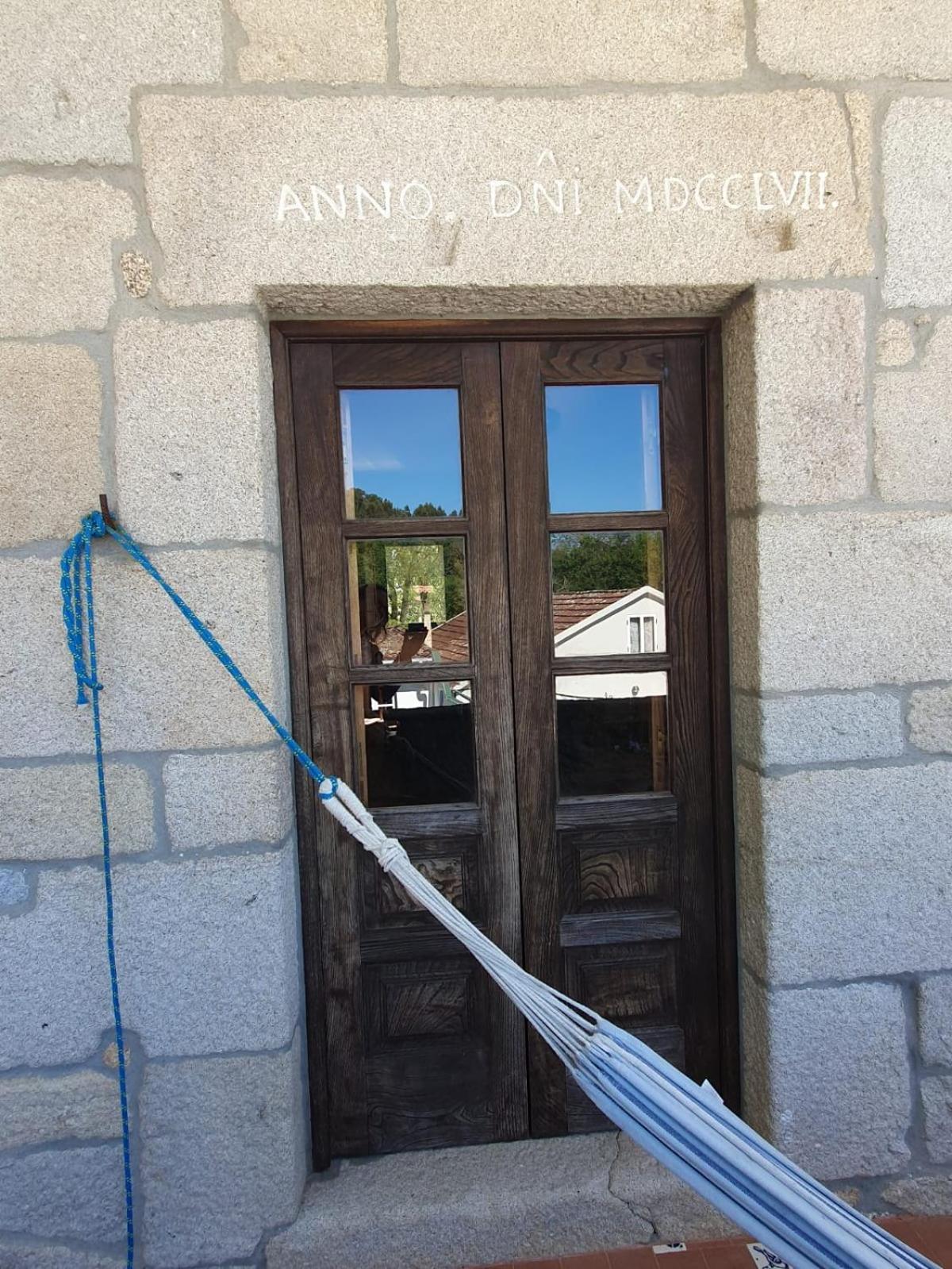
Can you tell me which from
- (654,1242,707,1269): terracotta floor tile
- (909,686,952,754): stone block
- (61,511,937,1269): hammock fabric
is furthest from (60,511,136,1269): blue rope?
(909,686,952,754): stone block

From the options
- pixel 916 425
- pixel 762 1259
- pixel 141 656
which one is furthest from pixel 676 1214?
pixel 916 425

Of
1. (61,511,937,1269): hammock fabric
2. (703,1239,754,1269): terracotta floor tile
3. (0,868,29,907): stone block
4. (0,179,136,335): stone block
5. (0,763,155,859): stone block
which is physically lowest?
(703,1239,754,1269): terracotta floor tile

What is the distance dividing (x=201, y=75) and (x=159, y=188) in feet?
0.84

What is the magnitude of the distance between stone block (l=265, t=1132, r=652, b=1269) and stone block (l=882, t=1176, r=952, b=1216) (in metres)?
0.61

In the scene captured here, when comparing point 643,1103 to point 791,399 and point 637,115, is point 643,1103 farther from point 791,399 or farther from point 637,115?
point 637,115

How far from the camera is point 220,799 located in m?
1.76

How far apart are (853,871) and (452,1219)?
1.25 meters

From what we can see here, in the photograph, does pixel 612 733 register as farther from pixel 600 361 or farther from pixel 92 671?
pixel 92 671

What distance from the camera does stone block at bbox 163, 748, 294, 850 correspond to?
175cm

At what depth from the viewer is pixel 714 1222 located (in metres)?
1.86

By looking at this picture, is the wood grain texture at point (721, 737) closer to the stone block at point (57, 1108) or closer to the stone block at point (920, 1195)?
the stone block at point (920, 1195)

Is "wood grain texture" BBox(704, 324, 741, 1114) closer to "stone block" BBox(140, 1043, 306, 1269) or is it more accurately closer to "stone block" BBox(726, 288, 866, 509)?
"stone block" BBox(726, 288, 866, 509)

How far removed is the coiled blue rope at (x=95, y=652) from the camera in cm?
167

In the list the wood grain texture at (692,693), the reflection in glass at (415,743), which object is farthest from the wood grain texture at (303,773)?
the wood grain texture at (692,693)
